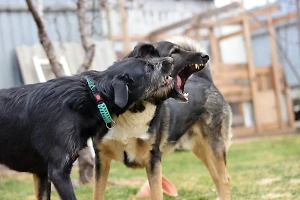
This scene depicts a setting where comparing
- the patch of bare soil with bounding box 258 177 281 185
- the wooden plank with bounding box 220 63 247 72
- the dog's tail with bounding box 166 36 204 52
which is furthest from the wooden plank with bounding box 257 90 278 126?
the dog's tail with bounding box 166 36 204 52

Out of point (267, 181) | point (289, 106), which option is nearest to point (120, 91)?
point (267, 181)

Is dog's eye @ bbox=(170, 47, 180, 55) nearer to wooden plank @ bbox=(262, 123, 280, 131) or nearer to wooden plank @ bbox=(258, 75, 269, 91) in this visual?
wooden plank @ bbox=(262, 123, 280, 131)

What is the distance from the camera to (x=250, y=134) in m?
14.1

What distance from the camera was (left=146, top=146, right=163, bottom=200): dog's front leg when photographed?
458cm

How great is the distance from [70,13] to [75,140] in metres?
7.38

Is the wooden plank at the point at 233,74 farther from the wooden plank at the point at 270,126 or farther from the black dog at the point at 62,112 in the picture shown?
the black dog at the point at 62,112

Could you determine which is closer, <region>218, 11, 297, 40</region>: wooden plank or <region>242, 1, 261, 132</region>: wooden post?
<region>218, 11, 297, 40</region>: wooden plank

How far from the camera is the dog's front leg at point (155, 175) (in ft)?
15.0

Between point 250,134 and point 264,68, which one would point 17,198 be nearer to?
point 250,134

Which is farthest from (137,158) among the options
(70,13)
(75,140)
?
(70,13)

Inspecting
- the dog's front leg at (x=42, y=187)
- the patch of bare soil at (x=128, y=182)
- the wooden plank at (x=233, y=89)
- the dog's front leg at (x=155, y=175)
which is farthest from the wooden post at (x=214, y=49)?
the dog's front leg at (x=42, y=187)

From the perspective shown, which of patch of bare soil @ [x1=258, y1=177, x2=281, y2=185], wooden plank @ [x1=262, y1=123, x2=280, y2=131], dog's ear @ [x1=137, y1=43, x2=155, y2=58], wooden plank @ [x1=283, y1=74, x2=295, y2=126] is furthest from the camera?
wooden plank @ [x1=283, y1=74, x2=295, y2=126]

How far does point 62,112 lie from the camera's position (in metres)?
3.78

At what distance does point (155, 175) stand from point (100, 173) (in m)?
0.54
